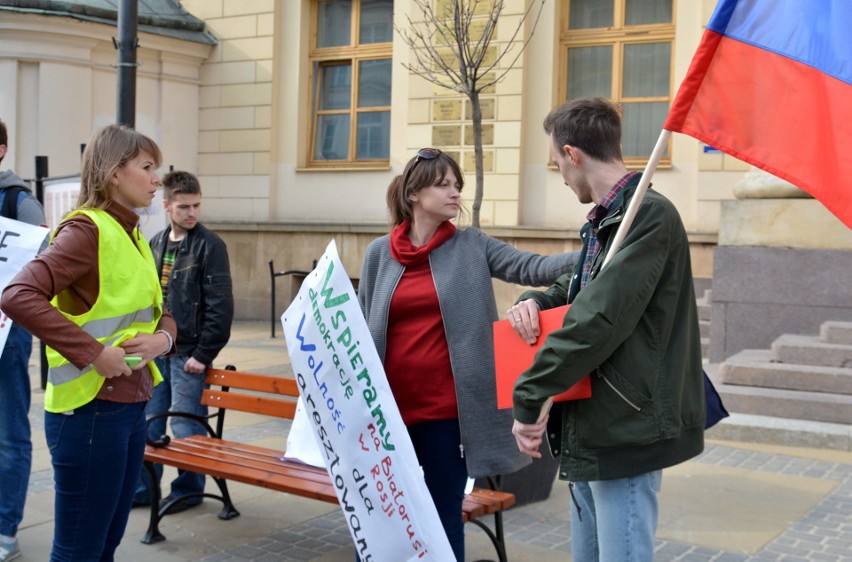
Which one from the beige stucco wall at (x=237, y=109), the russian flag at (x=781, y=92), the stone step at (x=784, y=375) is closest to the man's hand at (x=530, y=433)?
the russian flag at (x=781, y=92)

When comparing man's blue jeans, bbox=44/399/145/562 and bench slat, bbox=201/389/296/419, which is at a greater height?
man's blue jeans, bbox=44/399/145/562

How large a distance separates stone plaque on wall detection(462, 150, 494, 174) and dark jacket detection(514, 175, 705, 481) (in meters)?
11.5

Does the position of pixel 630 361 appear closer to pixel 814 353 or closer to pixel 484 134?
pixel 814 353

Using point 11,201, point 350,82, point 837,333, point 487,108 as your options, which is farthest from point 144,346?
point 350,82

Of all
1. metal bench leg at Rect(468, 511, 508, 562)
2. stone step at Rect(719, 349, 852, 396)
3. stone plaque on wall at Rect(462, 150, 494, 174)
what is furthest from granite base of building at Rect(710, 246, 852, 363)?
metal bench leg at Rect(468, 511, 508, 562)

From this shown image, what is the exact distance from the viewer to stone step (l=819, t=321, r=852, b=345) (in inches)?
337

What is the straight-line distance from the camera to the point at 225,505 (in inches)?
216

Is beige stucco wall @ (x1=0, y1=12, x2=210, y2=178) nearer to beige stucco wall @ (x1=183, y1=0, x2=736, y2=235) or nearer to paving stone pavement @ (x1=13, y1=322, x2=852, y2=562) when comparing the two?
beige stucco wall @ (x1=183, y1=0, x2=736, y2=235)

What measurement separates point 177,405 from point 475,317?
260cm

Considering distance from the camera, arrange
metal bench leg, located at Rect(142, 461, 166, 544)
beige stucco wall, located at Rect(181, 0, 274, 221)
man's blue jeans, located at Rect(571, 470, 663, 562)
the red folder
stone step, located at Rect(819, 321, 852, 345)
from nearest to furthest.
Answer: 1. man's blue jeans, located at Rect(571, 470, 663, 562)
2. the red folder
3. metal bench leg, located at Rect(142, 461, 166, 544)
4. stone step, located at Rect(819, 321, 852, 345)
5. beige stucco wall, located at Rect(181, 0, 274, 221)

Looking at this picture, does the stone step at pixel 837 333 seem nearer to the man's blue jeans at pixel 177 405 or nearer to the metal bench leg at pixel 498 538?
the metal bench leg at pixel 498 538

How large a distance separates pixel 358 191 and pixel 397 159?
85cm

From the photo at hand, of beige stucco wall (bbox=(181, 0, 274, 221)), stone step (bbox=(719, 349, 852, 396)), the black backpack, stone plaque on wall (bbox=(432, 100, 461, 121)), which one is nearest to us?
the black backpack

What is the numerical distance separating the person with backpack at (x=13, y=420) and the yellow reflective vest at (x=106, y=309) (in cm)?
145
